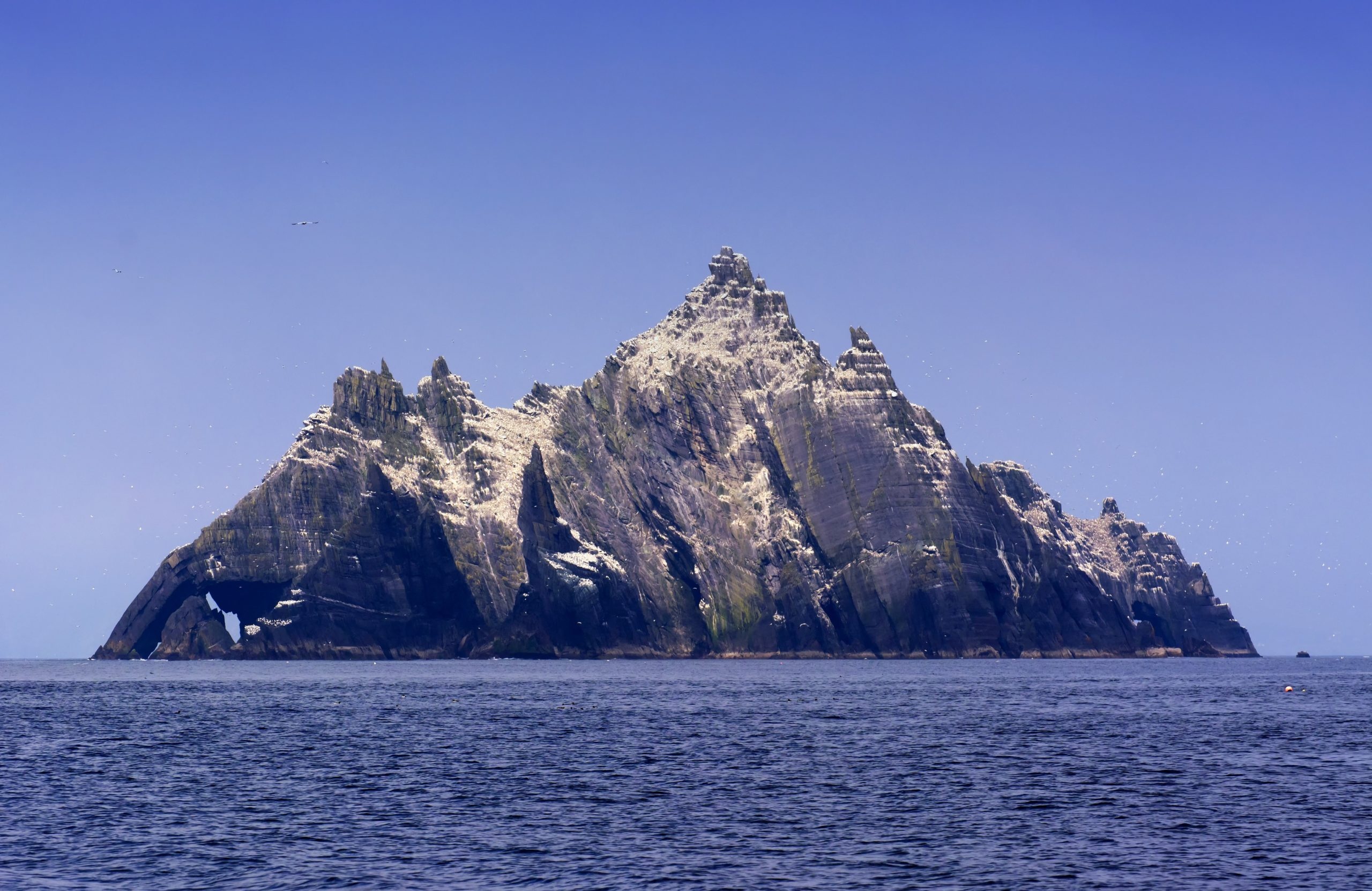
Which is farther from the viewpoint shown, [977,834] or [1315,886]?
[977,834]

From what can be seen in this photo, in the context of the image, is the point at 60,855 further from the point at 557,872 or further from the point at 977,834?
the point at 977,834

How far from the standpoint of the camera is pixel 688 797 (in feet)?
201

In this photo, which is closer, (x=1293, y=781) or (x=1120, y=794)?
(x=1120, y=794)

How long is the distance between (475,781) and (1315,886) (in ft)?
123

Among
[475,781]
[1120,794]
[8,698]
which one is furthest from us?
[8,698]

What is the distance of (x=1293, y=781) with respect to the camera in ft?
220

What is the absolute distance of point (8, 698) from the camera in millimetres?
138875

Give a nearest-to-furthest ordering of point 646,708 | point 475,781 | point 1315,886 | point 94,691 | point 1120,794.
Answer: point 1315,886, point 1120,794, point 475,781, point 646,708, point 94,691

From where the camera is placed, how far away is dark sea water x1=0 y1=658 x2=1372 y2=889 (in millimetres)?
45656

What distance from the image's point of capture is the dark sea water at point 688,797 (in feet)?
150

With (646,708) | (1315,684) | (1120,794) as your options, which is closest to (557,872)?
(1120,794)

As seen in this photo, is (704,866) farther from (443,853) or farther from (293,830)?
(293,830)

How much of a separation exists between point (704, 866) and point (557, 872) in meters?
4.72

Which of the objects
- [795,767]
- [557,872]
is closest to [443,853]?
[557,872]
